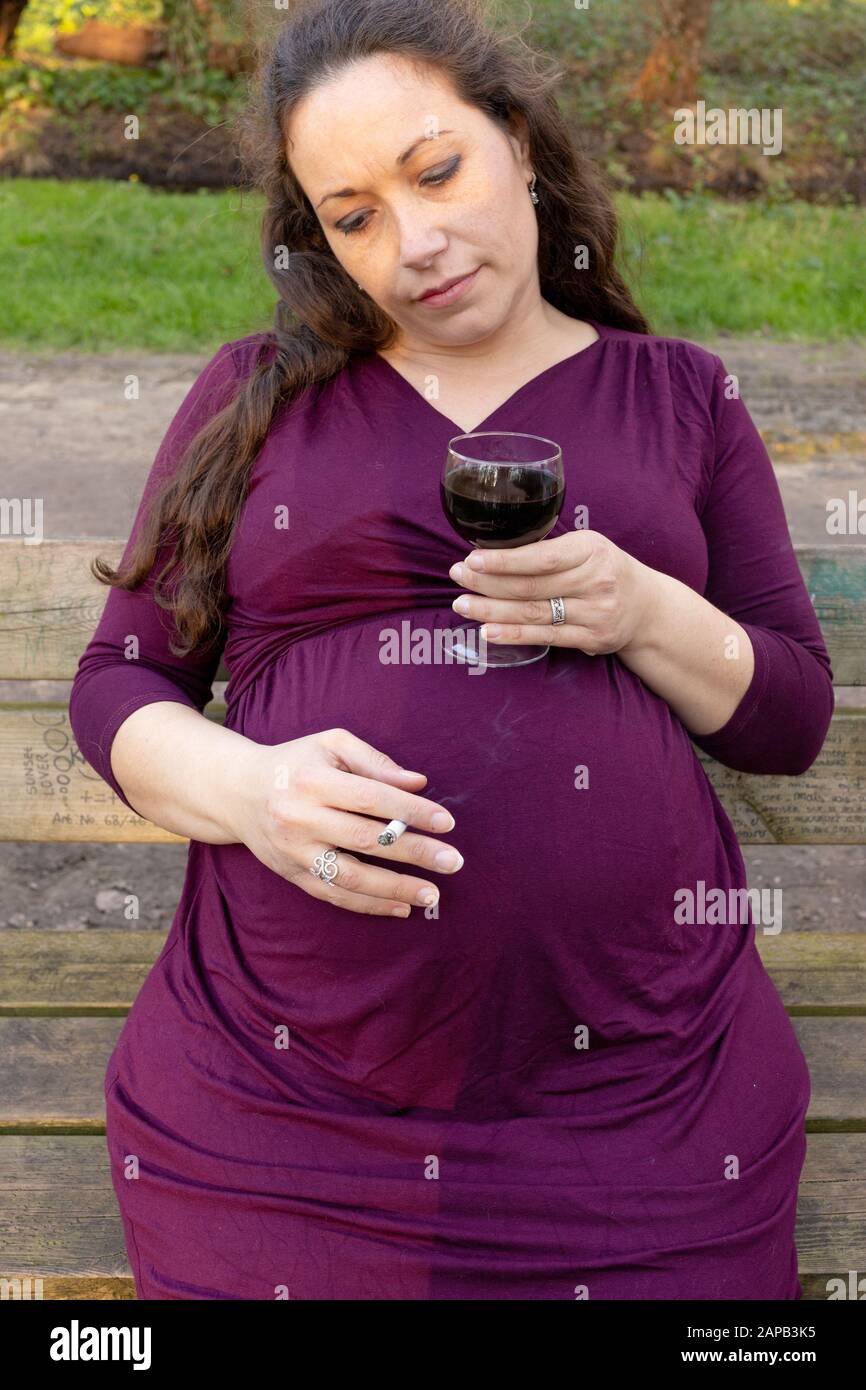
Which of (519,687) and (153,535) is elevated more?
(153,535)

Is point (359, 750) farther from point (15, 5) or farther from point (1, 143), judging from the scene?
point (15, 5)

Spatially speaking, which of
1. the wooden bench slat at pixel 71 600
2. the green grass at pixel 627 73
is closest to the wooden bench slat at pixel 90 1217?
the wooden bench slat at pixel 71 600

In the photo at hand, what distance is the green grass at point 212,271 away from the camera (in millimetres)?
7891

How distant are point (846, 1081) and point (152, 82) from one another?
38.7 ft

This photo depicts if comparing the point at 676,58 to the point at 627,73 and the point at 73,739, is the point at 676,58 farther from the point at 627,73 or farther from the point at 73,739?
the point at 73,739

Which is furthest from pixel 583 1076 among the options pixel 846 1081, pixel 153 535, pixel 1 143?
pixel 1 143

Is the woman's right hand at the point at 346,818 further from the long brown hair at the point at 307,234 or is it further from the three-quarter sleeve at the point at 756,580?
the three-quarter sleeve at the point at 756,580

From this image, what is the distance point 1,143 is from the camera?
11.3 m

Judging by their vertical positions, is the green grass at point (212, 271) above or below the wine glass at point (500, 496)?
above

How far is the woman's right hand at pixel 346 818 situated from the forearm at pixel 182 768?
0.08 meters

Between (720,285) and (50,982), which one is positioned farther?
(720,285)

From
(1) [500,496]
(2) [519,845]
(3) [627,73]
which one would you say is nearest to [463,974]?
(2) [519,845]

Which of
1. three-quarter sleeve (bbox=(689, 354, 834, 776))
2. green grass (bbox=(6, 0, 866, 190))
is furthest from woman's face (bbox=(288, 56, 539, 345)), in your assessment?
green grass (bbox=(6, 0, 866, 190))

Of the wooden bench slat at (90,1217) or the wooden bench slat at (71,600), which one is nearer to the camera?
the wooden bench slat at (90,1217)
